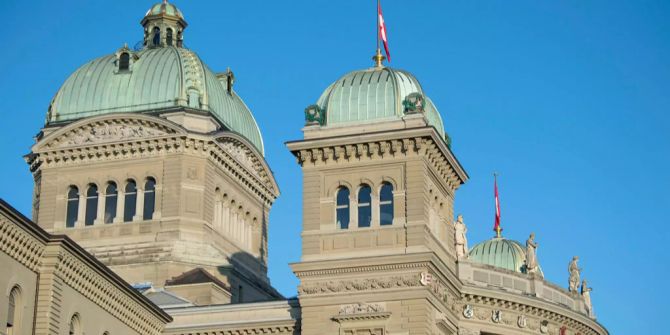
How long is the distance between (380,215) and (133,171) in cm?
2197

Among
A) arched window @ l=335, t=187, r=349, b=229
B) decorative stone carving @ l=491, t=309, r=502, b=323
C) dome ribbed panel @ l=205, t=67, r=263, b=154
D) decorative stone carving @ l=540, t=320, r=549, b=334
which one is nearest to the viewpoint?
arched window @ l=335, t=187, r=349, b=229

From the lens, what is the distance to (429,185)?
219 feet

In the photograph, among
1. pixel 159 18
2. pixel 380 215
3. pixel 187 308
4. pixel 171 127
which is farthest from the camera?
pixel 159 18

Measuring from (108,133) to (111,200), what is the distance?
3.82 metres

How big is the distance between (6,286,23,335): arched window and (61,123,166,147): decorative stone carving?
89.7 ft

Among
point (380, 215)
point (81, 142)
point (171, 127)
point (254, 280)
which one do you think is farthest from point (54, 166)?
point (380, 215)

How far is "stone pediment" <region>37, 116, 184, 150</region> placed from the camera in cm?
8294

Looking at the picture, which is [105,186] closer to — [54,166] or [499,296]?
[54,166]

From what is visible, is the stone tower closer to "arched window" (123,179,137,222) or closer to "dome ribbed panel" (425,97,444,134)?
"dome ribbed panel" (425,97,444,134)

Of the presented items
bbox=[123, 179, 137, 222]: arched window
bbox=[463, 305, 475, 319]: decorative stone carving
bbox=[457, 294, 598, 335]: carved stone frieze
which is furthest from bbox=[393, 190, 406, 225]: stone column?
bbox=[123, 179, 137, 222]: arched window

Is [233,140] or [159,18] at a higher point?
[159,18]

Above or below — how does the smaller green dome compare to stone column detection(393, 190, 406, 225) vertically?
above

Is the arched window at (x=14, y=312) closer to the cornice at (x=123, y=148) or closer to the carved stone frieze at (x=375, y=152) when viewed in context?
the carved stone frieze at (x=375, y=152)

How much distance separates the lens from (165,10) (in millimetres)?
91750
